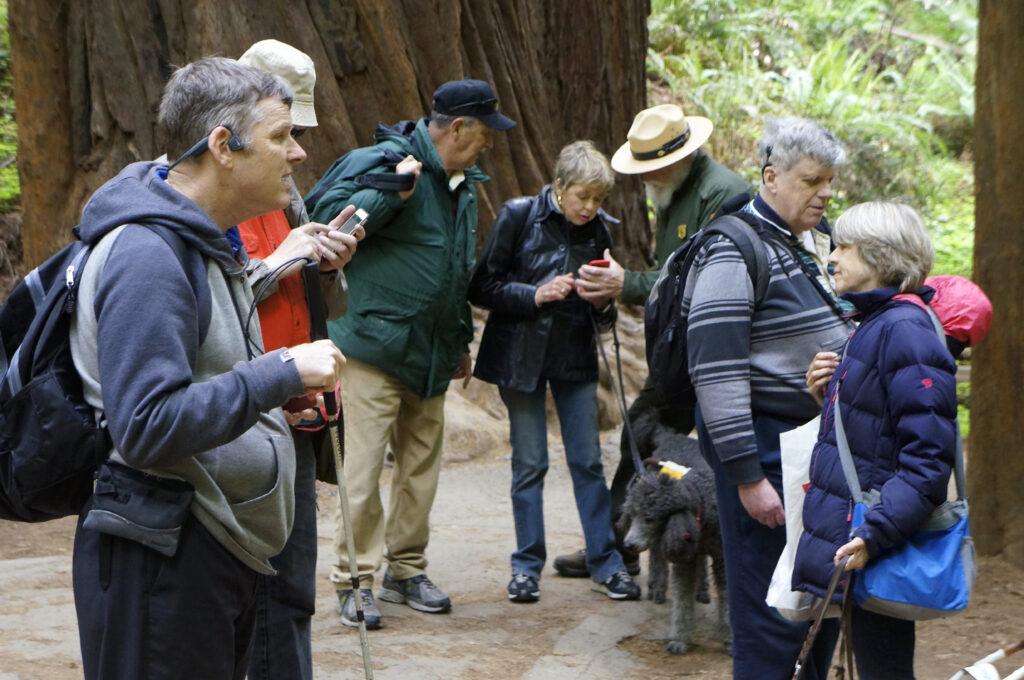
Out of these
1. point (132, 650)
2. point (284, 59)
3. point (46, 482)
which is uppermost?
point (284, 59)

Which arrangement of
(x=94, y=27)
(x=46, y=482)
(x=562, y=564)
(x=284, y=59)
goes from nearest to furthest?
(x=46, y=482) < (x=284, y=59) < (x=562, y=564) < (x=94, y=27)

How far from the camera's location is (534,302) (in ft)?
17.1

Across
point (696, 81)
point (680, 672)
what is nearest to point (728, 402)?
point (680, 672)

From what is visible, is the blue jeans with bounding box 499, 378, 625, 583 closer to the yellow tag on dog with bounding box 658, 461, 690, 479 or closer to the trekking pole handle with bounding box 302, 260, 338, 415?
the yellow tag on dog with bounding box 658, 461, 690, 479

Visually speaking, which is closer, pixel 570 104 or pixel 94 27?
pixel 94 27

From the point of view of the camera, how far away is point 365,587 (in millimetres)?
4926

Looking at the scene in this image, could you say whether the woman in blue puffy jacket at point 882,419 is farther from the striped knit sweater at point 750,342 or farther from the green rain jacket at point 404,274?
the green rain jacket at point 404,274

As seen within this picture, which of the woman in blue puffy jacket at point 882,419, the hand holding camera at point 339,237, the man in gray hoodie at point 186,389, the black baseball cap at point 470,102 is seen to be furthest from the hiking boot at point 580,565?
the man in gray hoodie at point 186,389

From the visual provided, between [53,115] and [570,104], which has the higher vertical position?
[53,115]

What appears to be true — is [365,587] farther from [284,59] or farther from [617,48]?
[617,48]

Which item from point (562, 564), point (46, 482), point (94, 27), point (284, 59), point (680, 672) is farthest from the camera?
point (94, 27)

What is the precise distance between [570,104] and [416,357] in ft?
17.7

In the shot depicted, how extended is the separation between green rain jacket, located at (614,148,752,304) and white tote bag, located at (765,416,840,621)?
2056 millimetres

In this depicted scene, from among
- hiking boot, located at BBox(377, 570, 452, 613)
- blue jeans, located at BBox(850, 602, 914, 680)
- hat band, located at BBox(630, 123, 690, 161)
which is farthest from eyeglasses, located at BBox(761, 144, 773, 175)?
hiking boot, located at BBox(377, 570, 452, 613)
